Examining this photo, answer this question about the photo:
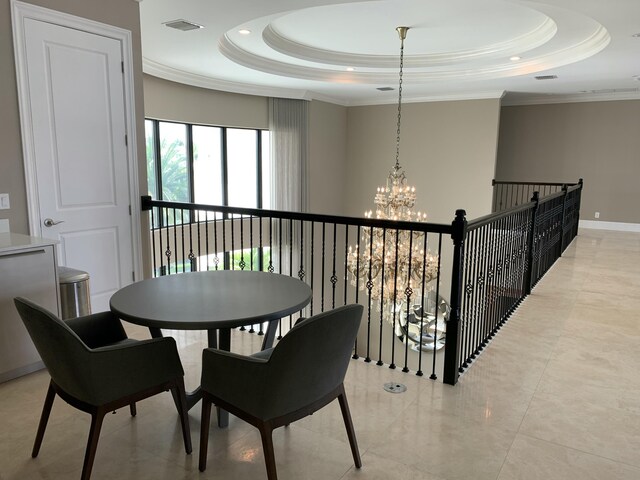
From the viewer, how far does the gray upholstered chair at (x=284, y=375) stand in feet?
5.89

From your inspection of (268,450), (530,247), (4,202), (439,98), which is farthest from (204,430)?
(439,98)

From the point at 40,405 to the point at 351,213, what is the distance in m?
8.86

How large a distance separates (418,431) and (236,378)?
1.13 meters

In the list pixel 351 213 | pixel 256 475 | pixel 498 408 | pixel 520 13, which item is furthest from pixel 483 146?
pixel 256 475

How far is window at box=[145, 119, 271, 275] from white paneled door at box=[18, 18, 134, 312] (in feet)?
8.90

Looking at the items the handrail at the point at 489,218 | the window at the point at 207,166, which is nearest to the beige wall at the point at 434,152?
the window at the point at 207,166

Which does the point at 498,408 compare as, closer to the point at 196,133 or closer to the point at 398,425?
the point at 398,425

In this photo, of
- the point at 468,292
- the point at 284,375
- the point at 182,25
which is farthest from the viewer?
the point at 182,25

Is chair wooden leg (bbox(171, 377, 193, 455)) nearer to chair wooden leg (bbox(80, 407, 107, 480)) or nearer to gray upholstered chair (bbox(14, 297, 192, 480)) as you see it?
gray upholstered chair (bbox(14, 297, 192, 480))

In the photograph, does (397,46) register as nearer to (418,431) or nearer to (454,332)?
(454,332)

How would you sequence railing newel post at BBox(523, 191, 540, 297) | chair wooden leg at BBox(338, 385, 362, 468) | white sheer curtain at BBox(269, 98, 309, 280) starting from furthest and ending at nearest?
1. white sheer curtain at BBox(269, 98, 309, 280)
2. railing newel post at BBox(523, 191, 540, 297)
3. chair wooden leg at BBox(338, 385, 362, 468)

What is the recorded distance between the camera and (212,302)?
2.30 meters

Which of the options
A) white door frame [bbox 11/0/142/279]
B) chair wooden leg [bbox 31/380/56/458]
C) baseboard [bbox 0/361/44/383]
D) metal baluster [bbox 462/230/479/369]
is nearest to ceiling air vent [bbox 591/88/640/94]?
metal baluster [bbox 462/230/479/369]

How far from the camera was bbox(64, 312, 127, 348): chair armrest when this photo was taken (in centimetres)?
237
